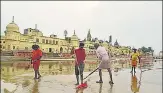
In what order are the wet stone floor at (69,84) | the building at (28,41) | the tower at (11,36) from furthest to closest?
the building at (28,41) → the tower at (11,36) → the wet stone floor at (69,84)

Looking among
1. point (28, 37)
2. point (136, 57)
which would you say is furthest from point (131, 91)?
point (28, 37)

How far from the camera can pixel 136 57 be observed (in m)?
15.9

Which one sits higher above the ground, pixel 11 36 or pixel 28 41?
pixel 11 36

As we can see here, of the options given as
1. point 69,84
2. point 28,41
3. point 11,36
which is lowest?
point 69,84

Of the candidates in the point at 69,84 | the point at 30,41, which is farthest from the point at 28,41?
the point at 69,84

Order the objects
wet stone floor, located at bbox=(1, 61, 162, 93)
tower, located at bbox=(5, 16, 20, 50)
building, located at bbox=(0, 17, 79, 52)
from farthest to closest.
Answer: building, located at bbox=(0, 17, 79, 52) → tower, located at bbox=(5, 16, 20, 50) → wet stone floor, located at bbox=(1, 61, 162, 93)

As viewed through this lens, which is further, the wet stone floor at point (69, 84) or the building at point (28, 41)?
the building at point (28, 41)

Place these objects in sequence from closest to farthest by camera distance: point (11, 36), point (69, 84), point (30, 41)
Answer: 1. point (69, 84)
2. point (11, 36)
3. point (30, 41)

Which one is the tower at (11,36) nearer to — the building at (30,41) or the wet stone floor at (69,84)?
the building at (30,41)

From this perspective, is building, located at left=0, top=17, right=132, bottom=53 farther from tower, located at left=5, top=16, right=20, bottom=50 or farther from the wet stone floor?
the wet stone floor

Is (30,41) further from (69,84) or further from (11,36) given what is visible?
(69,84)

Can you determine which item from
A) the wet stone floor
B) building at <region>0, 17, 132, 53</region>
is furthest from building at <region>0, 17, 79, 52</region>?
the wet stone floor

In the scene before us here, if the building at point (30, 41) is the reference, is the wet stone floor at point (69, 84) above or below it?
below

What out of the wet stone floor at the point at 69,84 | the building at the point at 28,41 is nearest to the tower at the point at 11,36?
the building at the point at 28,41
